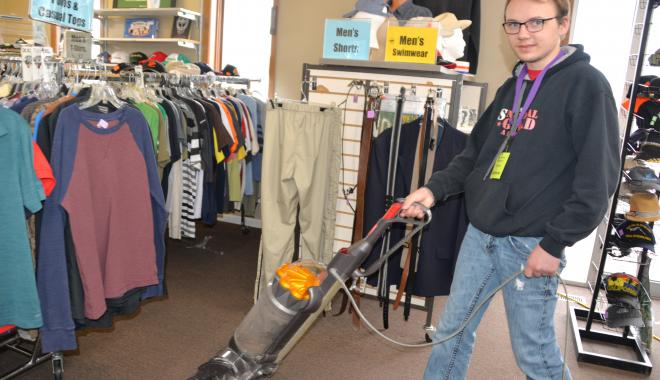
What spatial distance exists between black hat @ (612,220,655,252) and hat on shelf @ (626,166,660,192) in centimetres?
21

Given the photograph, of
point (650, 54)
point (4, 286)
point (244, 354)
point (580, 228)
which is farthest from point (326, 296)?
point (650, 54)

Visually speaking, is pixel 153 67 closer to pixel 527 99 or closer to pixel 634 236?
pixel 527 99

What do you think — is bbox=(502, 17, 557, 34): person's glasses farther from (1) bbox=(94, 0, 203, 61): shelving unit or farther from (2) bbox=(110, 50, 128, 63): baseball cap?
(2) bbox=(110, 50, 128, 63): baseball cap

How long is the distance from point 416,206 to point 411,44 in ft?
5.75

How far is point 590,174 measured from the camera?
4.84ft

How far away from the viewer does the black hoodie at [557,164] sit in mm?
1478

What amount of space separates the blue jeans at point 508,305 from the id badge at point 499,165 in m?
0.21

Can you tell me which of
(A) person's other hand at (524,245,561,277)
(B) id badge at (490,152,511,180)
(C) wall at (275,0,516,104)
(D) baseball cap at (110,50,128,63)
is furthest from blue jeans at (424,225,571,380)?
(D) baseball cap at (110,50,128,63)

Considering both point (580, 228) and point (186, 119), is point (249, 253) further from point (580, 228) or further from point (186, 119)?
point (580, 228)

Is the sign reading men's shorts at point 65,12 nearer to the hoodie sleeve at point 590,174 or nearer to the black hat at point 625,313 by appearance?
the hoodie sleeve at point 590,174

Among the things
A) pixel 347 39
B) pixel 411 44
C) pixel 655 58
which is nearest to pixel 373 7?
pixel 347 39

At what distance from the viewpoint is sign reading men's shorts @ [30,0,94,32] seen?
8.02 ft

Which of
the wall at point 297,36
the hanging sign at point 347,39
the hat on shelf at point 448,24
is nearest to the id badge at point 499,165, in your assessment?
the hanging sign at point 347,39

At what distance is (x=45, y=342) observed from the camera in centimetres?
218
